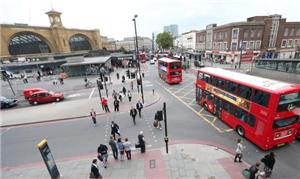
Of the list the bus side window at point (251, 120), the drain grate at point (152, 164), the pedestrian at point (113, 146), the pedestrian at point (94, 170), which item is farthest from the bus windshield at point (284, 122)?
the pedestrian at point (94, 170)

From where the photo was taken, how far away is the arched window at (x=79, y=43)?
199ft

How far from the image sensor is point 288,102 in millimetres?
7348

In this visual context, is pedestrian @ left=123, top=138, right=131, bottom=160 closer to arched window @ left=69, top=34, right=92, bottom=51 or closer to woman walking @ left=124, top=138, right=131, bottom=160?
woman walking @ left=124, top=138, right=131, bottom=160

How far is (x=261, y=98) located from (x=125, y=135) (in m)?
8.77

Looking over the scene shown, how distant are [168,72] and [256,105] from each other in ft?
51.5

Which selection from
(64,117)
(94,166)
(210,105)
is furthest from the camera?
(64,117)

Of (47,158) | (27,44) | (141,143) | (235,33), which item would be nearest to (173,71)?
(141,143)

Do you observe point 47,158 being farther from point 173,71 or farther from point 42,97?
point 173,71

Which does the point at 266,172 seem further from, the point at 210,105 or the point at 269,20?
the point at 269,20

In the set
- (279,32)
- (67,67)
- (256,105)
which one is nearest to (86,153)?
(256,105)

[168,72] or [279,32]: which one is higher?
[279,32]

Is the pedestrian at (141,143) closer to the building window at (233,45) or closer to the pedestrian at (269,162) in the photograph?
the pedestrian at (269,162)

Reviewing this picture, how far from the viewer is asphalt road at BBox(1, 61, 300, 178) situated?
27.6 feet

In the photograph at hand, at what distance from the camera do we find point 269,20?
3847 centimetres
